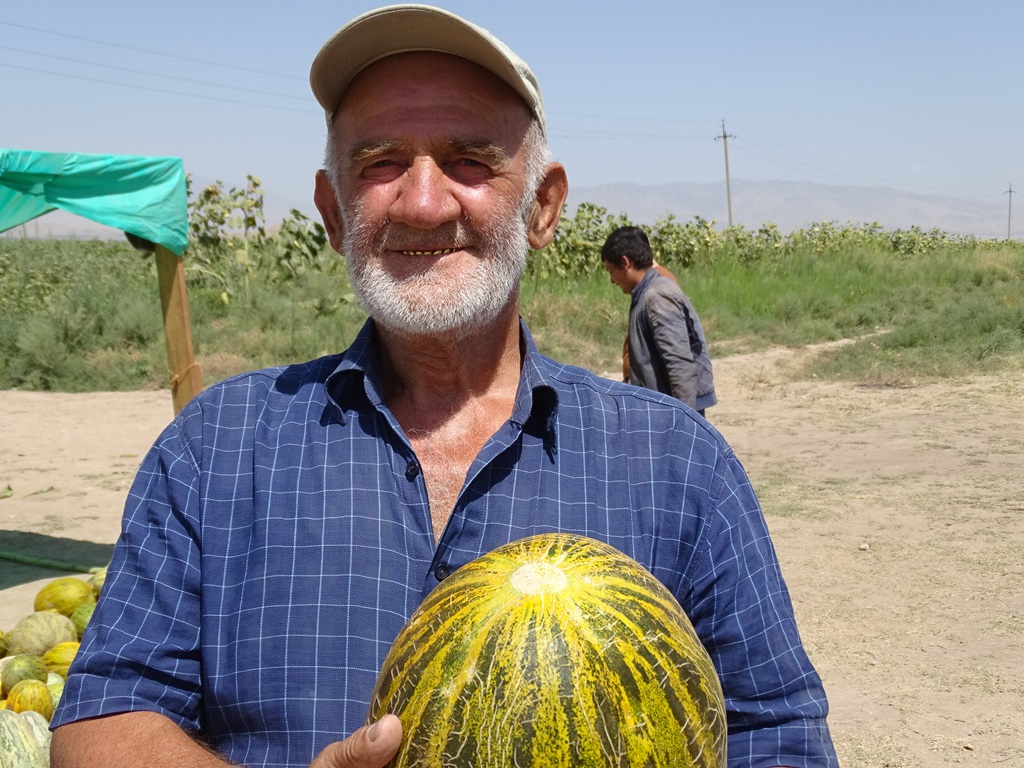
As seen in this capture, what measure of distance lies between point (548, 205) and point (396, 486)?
0.89 metres

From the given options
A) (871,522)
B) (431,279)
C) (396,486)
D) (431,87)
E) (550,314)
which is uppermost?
(431,87)

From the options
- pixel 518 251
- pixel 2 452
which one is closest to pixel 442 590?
pixel 518 251

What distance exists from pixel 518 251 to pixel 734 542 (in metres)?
0.83

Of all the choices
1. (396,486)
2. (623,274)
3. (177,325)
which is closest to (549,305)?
(623,274)

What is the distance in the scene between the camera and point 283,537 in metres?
1.89

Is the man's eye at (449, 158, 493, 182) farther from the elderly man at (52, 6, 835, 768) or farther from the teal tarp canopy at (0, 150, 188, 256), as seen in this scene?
the teal tarp canopy at (0, 150, 188, 256)

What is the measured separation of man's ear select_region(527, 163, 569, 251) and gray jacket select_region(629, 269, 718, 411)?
214 inches

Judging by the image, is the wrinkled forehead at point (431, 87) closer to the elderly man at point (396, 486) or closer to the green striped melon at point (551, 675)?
the elderly man at point (396, 486)

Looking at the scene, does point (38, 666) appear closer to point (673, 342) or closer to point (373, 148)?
point (373, 148)

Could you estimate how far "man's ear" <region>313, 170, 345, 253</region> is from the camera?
2.34 m

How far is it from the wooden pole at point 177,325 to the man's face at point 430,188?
5.23m

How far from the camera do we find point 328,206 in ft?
7.74

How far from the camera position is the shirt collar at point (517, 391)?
2.05 m

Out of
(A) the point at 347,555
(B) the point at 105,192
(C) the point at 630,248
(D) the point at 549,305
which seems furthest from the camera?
(D) the point at 549,305
